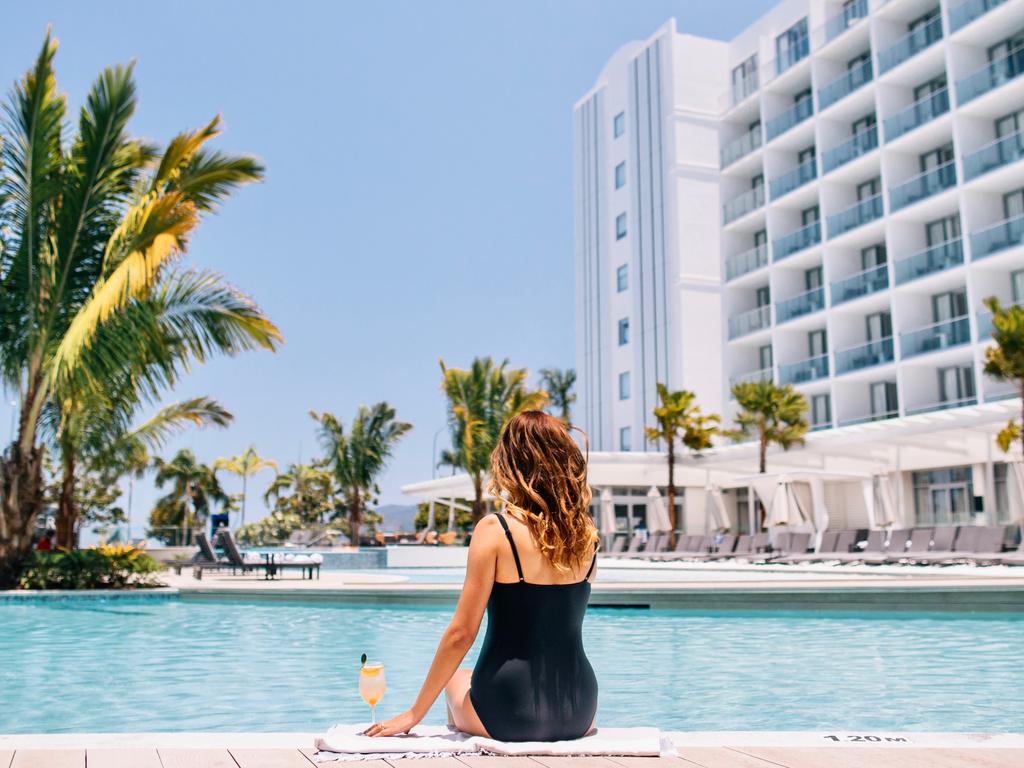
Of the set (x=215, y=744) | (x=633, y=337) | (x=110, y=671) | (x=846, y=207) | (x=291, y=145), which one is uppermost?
(x=291, y=145)

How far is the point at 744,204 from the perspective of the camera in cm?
3978

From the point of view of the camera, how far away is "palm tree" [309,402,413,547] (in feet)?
143

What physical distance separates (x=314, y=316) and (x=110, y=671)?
65144 mm

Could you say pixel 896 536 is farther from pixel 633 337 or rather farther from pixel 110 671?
pixel 633 337

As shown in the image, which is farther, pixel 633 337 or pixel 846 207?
pixel 633 337

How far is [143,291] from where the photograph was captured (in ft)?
43.7

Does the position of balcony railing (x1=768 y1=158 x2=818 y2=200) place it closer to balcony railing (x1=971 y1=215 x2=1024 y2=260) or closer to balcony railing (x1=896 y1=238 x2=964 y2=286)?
balcony railing (x1=896 y1=238 x2=964 y2=286)

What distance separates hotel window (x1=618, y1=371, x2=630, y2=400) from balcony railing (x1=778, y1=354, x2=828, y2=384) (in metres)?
8.11

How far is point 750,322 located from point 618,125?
1280 centimetres

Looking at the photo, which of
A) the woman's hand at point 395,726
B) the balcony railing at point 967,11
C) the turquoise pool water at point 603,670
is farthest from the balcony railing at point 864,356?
the woman's hand at point 395,726

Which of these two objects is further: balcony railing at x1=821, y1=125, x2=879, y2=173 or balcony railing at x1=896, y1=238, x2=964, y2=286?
balcony railing at x1=821, y1=125, x2=879, y2=173

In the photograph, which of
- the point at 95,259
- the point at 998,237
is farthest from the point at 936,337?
the point at 95,259

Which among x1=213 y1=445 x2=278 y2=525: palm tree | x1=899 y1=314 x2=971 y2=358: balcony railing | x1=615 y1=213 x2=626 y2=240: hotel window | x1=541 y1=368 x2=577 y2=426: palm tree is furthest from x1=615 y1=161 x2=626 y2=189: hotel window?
x1=213 y1=445 x2=278 y2=525: palm tree

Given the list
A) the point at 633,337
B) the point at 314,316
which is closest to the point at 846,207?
the point at 633,337
